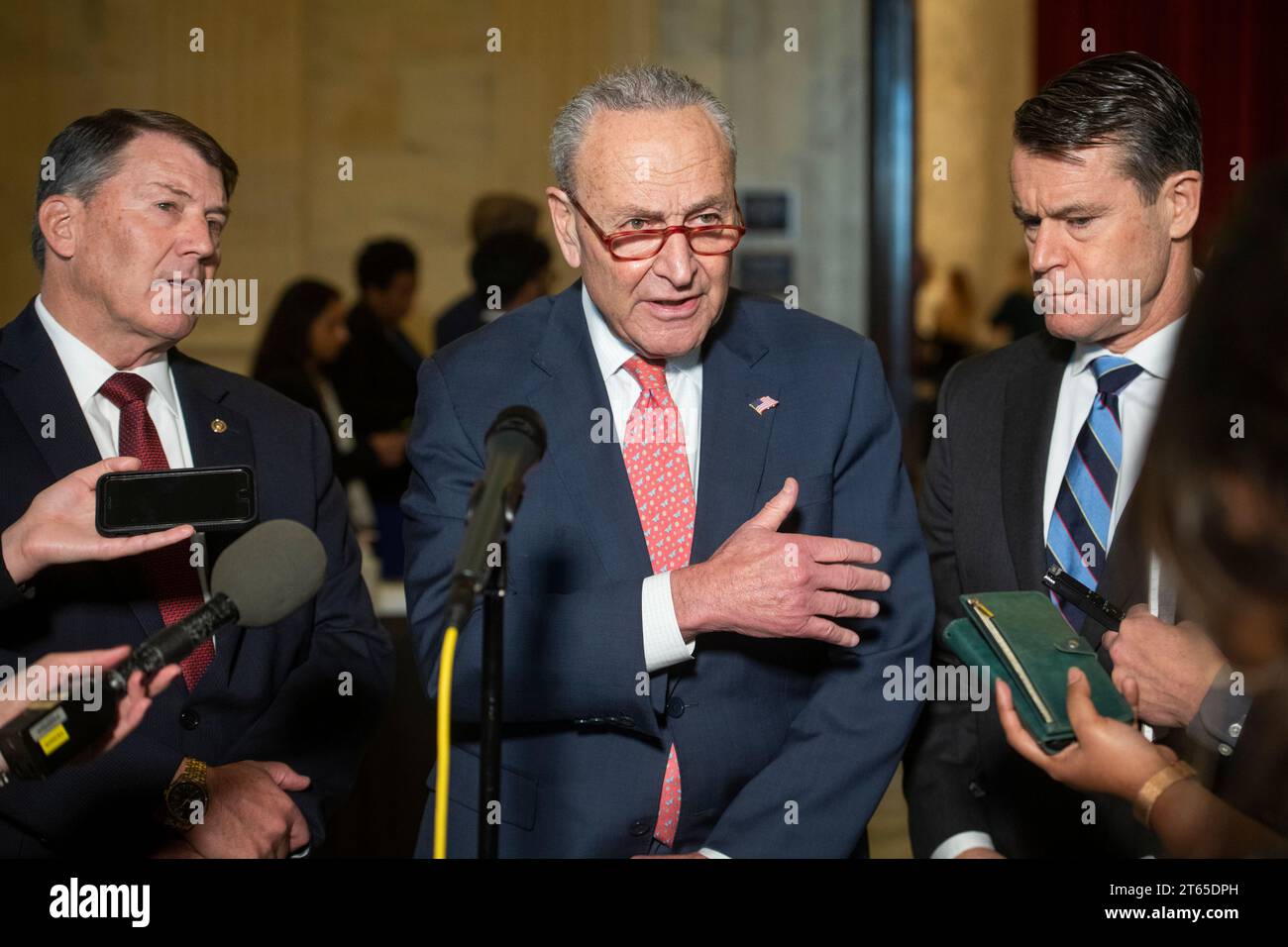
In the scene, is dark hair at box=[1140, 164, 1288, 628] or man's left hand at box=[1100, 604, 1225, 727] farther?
man's left hand at box=[1100, 604, 1225, 727]

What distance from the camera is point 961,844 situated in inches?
87.1

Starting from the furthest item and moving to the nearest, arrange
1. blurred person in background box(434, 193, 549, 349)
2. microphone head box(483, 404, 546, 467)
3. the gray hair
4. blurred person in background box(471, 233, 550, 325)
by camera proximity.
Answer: blurred person in background box(434, 193, 549, 349)
blurred person in background box(471, 233, 550, 325)
the gray hair
microphone head box(483, 404, 546, 467)

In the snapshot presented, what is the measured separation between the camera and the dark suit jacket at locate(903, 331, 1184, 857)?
220 cm

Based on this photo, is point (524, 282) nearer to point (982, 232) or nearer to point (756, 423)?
point (756, 423)

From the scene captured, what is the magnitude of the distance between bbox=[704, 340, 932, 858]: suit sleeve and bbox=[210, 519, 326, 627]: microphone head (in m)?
0.73

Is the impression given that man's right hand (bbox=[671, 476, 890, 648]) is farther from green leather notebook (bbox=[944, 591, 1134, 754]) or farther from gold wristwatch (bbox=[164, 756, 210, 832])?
gold wristwatch (bbox=[164, 756, 210, 832])

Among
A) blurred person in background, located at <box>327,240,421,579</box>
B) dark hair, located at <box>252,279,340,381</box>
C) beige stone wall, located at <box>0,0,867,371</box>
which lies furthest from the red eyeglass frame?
beige stone wall, located at <box>0,0,867,371</box>

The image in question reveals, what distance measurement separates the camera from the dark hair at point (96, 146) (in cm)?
229

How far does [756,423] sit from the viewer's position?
2197 millimetres

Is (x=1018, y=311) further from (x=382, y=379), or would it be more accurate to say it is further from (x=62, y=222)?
(x=62, y=222)

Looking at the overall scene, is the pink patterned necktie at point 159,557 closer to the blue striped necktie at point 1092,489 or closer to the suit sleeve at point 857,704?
the suit sleeve at point 857,704

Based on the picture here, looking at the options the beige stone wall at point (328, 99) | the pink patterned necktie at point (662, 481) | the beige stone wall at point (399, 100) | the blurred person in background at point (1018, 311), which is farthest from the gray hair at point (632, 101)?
the blurred person in background at point (1018, 311)

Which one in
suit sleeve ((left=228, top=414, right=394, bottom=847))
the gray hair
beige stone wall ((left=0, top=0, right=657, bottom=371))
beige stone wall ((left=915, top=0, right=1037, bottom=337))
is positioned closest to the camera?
the gray hair
